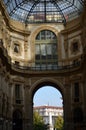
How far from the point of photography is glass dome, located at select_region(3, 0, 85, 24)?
234 ft

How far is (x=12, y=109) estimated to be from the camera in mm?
63656

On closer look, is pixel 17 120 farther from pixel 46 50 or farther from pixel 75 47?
pixel 75 47

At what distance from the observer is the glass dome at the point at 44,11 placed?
71.2 metres

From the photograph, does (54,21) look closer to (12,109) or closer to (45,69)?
(45,69)

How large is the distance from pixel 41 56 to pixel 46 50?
186 centimetres

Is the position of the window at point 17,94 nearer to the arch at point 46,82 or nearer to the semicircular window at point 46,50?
the arch at point 46,82

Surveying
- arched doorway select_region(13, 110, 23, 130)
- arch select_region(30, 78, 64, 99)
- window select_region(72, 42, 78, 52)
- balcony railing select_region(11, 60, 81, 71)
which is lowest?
arched doorway select_region(13, 110, 23, 130)

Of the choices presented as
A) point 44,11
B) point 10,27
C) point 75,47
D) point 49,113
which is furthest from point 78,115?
point 49,113

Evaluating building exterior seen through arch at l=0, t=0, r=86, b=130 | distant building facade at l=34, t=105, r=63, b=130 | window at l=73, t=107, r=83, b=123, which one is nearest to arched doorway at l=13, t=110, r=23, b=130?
building exterior seen through arch at l=0, t=0, r=86, b=130

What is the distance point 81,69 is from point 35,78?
10402 millimetres

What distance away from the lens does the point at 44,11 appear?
73750mm

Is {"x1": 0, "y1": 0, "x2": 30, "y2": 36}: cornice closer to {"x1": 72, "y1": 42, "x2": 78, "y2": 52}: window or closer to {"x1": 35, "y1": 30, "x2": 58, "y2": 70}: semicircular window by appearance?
{"x1": 35, "y1": 30, "x2": 58, "y2": 70}: semicircular window

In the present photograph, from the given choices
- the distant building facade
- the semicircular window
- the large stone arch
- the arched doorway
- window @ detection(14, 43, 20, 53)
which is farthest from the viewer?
the distant building facade

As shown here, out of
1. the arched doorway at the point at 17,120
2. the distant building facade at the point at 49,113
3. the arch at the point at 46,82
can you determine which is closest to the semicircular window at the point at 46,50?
the arch at the point at 46,82
